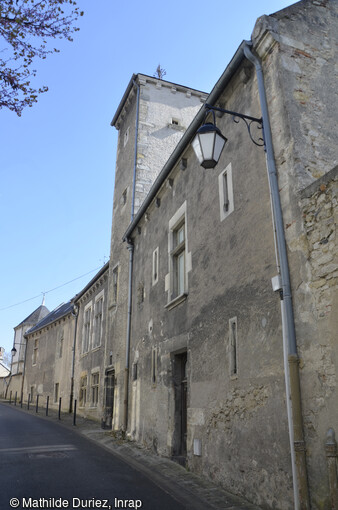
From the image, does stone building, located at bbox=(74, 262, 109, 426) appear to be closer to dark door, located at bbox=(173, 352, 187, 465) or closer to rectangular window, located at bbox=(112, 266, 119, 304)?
rectangular window, located at bbox=(112, 266, 119, 304)

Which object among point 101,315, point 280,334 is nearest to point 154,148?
point 101,315

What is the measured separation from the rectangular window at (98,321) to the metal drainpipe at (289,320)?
11586 millimetres

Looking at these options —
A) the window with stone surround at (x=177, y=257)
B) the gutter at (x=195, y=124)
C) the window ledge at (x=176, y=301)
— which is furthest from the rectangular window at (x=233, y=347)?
the gutter at (x=195, y=124)

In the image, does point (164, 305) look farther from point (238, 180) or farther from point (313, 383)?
point (313, 383)

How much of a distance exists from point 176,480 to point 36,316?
111 ft

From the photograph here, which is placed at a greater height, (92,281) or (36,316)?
(36,316)

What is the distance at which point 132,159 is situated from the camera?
13.6 metres

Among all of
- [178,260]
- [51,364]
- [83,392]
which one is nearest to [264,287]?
[178,260]

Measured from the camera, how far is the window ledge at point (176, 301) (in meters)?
7.66

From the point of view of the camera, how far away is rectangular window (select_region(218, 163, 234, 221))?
6268 millimetres

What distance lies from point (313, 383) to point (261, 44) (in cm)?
435

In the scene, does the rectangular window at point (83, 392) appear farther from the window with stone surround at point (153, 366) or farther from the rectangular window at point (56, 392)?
the window with stone surround at point (153, 366)

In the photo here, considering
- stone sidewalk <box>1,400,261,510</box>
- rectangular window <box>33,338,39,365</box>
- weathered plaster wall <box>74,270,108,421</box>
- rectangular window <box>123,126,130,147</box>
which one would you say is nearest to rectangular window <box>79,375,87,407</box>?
weathered plaster wall <box>74,270,108,421</box>

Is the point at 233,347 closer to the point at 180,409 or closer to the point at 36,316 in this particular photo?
the point at 180,409
